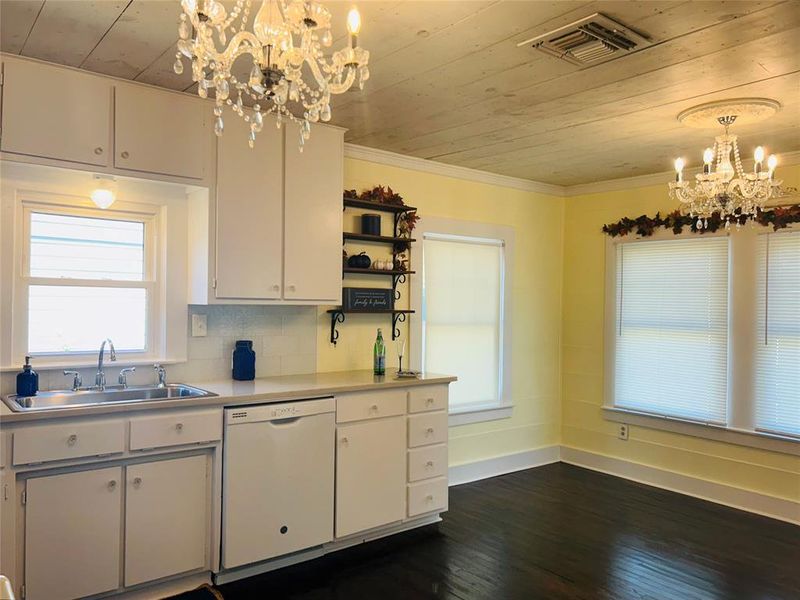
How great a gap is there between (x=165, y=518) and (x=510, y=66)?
257cm

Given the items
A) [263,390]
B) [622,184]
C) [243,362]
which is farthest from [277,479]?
[622,184]

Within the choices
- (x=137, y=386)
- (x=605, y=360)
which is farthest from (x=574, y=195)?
(x=137, y=386)

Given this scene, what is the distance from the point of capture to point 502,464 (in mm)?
5031

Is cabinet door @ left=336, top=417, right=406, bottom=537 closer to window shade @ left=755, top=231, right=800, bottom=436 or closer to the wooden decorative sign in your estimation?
the wooden decorative sign

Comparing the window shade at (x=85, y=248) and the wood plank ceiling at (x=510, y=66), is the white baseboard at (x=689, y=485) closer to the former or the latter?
the wood plank ceiling at (x=510, y=66)

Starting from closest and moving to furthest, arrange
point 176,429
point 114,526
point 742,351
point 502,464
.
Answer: point 114,526, point 176,429, point 742,351, point 502,464

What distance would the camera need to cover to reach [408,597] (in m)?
2.91

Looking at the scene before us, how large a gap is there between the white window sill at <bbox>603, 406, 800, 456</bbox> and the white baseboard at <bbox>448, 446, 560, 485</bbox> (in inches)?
25.2

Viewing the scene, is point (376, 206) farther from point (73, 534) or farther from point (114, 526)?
point (73, 534)

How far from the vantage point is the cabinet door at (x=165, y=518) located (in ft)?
8.89

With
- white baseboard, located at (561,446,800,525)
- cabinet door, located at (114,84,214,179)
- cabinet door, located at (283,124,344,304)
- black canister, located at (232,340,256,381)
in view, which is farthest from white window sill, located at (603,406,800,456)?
cabinet door, located at (114,84,214,179)

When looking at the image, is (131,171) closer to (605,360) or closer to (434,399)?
(434,399)

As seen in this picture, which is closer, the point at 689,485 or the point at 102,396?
the point at 102,396

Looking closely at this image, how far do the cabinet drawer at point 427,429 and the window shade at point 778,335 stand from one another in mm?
2223
